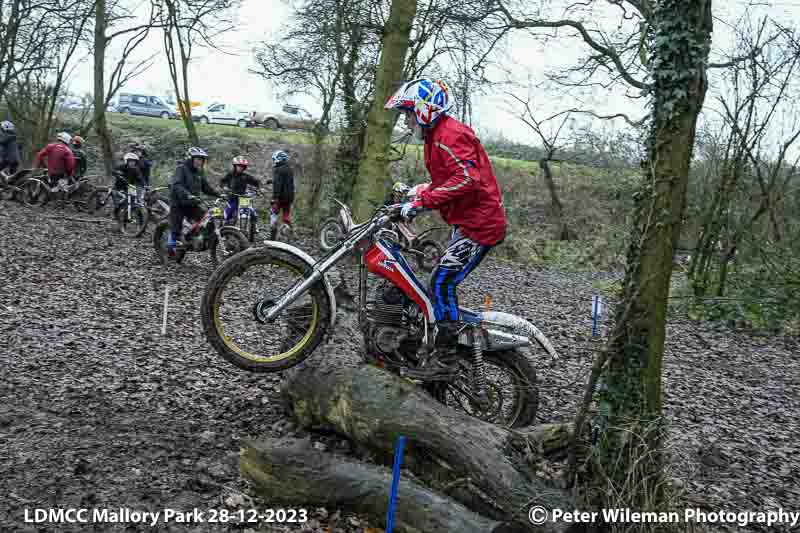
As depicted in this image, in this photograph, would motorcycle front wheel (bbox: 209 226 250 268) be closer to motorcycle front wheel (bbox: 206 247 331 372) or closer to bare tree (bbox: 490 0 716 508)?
motorcycle front wheel (bbox: 206 247 331 372)

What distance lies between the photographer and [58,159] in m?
17.5

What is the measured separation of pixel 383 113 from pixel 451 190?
7.75 m

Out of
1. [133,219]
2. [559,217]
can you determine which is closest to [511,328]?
[133,219]

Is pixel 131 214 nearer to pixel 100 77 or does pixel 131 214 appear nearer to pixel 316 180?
pixel 316 180

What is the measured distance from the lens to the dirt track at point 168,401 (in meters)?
3.79

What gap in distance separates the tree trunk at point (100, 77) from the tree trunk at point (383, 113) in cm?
1096

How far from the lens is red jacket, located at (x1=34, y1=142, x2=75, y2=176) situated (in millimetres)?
17484

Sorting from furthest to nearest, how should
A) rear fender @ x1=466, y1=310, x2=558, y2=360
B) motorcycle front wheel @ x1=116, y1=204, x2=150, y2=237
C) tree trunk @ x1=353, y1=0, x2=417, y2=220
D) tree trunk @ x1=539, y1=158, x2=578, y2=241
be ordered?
tree trunk @ x1=539, y1=158, x2=578, y2=241 → motorcycle front wheel @ x1=116, y1=204, x2=150, y2=237 → tree trunk @ x1=353, y1=0, x2=417, y2=220 → rear fender @ x1=466, y1=310, x2=558, y2=360

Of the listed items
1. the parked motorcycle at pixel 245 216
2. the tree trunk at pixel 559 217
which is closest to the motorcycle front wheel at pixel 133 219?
the parked motorcycle at pixel 245 216

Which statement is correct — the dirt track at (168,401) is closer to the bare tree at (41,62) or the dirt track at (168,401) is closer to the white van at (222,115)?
the bare tree at (41,62)

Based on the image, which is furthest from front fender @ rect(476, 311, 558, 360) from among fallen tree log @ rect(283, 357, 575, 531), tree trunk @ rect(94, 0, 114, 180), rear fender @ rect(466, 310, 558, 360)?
tree trunk @ rect(94, 0, 114, 180)

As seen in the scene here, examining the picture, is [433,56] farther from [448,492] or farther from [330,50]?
[448,492]

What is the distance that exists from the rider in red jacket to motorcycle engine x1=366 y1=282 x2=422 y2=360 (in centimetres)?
18

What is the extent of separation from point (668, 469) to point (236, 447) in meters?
2.64
